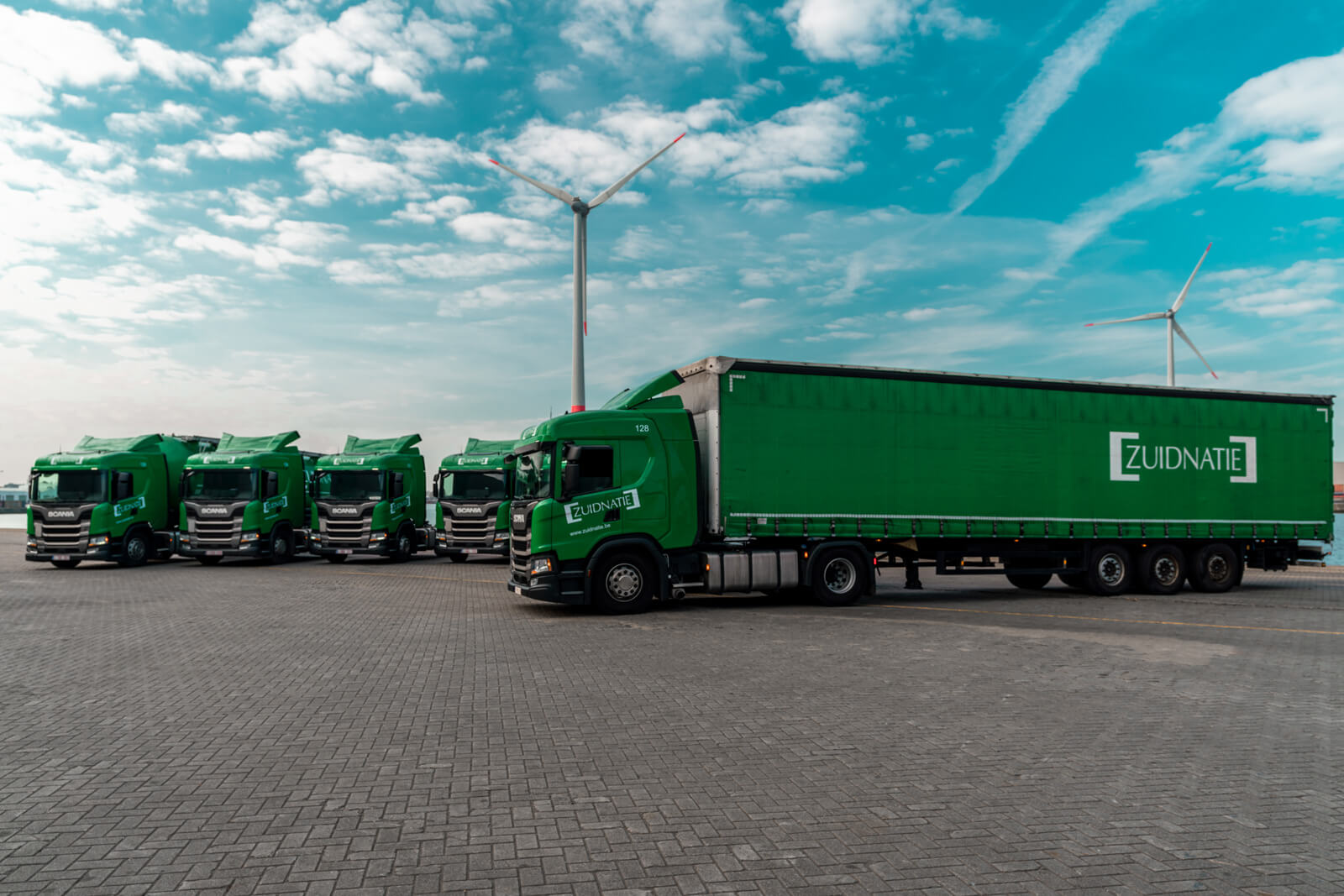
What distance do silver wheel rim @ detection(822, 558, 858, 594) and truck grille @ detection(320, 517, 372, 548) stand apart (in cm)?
1556

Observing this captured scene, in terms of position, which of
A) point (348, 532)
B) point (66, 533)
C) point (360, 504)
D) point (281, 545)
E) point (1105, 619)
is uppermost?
point (360, 504)

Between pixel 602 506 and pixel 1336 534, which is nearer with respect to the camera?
pixel 602 506

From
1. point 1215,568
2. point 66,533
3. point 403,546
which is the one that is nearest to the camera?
point 1215,568

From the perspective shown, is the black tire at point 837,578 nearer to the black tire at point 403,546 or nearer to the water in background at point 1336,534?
the water in background at point 1336,534

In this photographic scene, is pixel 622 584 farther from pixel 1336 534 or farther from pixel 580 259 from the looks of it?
pixel 1336 534

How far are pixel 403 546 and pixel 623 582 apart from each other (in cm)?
1500

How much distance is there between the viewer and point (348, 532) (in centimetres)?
2538

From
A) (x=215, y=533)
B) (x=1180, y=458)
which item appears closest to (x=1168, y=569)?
(x=1180, y=458)

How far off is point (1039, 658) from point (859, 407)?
599 cm

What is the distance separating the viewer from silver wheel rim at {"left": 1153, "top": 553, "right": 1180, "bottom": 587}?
1678cm

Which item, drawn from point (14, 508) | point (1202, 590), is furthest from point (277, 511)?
point (14, 508)

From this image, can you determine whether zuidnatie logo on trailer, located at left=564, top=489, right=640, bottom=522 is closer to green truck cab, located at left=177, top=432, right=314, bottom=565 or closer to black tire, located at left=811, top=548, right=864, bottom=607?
black tire, located at left=811, top=548, right=864, bottom=607

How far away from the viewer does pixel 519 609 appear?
14156 millimetres

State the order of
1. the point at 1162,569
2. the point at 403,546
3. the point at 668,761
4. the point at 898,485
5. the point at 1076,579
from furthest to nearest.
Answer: the point at 403,546 < the point at 1076,579 < the point at 1162,569 < the point at 898,485 < the point at 668,761
